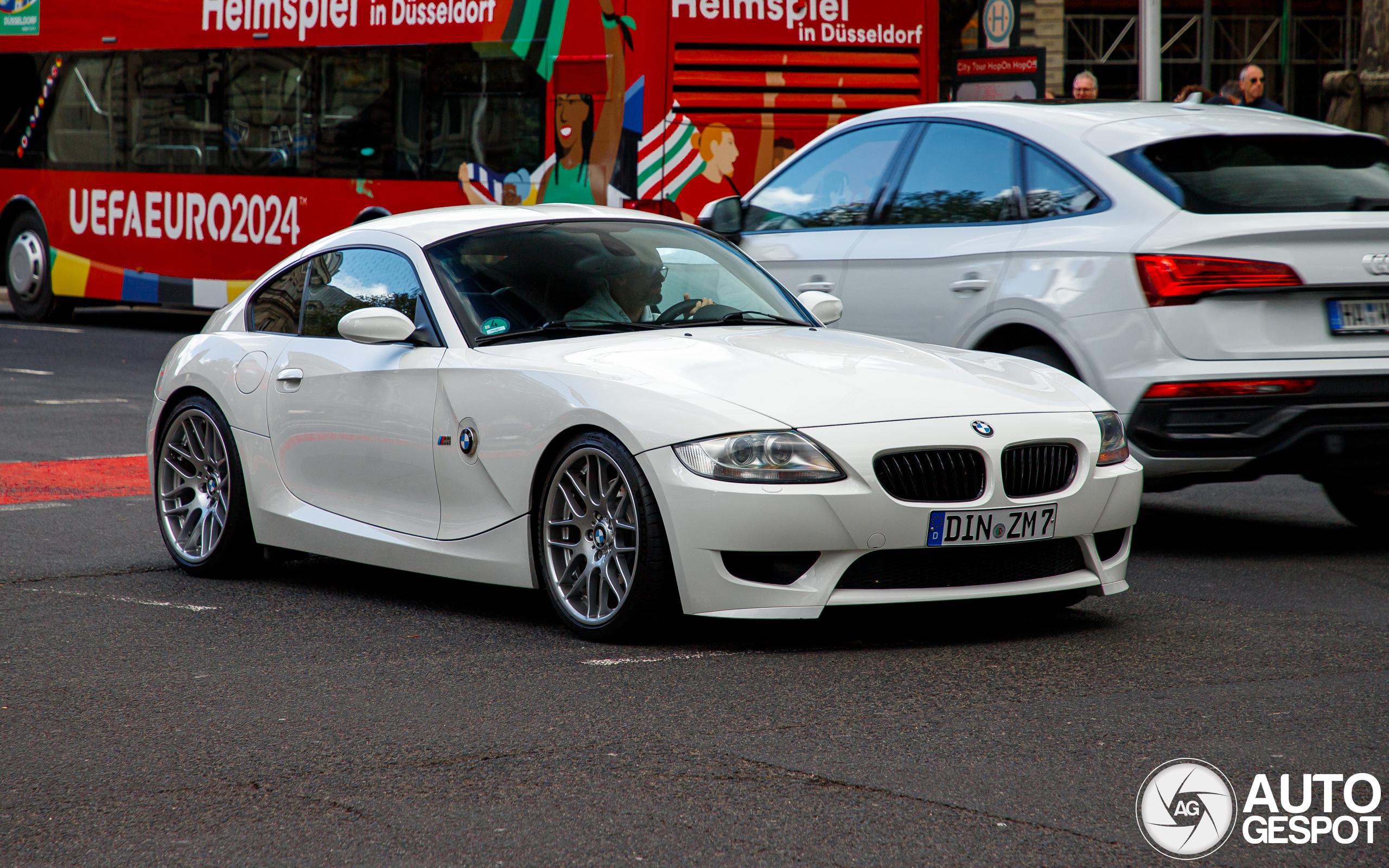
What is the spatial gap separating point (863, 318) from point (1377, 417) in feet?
7.36

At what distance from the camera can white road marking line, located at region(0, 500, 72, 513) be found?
8531 millimetres

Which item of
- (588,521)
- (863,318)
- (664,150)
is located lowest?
(588,521)

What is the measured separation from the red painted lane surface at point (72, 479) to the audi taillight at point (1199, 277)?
506 centimetres

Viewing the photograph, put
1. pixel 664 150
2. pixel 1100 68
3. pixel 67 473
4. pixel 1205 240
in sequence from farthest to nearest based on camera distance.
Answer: pixel 1100 68 → pixel 664 150 → pixel 67 473 → pixel 1205 240

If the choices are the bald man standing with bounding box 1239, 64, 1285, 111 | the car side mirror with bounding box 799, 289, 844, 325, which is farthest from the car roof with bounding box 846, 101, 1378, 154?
the bald man standing with bounding box 1239, 64, 1285, 111

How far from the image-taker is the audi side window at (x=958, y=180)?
7789 mm

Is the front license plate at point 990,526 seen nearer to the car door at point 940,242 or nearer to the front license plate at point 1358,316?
the front license plate at point 1358,316

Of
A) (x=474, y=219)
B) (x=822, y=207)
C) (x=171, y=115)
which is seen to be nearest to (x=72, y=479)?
(x=474, y=219)

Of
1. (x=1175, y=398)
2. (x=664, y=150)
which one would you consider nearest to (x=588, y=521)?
(x=1175, y=398)

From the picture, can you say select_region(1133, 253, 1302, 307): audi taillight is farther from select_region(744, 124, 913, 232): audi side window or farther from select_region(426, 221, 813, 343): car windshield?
select_region(744, 124, 913, 232): audi side window

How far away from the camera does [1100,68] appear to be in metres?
29.5

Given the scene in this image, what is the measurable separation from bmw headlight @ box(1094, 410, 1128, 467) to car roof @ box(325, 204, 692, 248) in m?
1.95

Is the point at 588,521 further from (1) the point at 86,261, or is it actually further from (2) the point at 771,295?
(1) the point at 86,261

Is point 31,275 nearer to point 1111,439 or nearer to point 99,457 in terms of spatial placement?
point 99,457
